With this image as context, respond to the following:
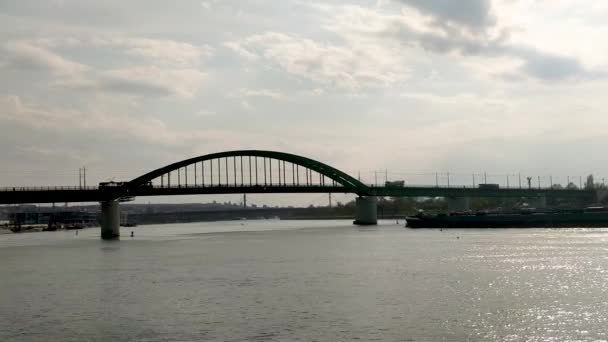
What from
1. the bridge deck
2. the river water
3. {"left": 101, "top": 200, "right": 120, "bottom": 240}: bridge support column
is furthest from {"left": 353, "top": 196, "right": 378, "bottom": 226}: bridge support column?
the river water

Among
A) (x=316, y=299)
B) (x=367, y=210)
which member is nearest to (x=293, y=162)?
(x=367, y=210)

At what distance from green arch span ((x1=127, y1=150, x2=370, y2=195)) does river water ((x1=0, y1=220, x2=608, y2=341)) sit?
74368mm

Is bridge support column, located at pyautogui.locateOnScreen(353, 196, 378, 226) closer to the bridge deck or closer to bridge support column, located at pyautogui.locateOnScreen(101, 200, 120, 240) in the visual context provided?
the bridge deck

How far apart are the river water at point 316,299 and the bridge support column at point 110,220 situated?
59.4m

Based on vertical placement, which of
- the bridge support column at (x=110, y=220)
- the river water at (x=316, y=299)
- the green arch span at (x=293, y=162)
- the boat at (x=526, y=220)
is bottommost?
the river water at (x=316, y=299)

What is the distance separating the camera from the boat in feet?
402

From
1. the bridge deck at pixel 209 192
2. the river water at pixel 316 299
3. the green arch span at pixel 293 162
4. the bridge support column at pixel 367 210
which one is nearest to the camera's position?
the river water at pixel 316 299

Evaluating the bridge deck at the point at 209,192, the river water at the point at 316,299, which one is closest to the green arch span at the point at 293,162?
the bridge deck at the point at 209,192

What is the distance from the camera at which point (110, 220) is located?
12456 cm

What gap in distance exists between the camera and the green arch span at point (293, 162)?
13875 cm

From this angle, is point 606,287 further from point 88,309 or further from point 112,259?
point 112,259

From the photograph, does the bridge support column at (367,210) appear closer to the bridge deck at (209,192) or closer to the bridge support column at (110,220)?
the bridge deck at (209,192)

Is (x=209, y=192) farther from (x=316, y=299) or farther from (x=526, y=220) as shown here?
(x=316, y=299)

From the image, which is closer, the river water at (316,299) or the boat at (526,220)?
the river water at (316,299)
